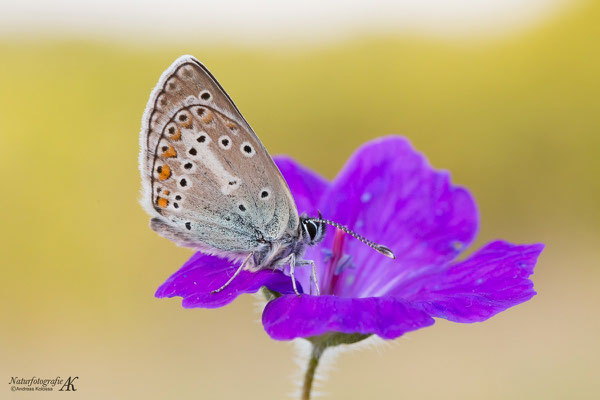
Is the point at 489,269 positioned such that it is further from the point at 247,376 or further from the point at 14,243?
the point at 14,243

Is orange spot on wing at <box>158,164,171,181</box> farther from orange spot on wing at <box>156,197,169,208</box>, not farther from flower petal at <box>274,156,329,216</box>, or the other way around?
flower petal at <box>274,156,329,216</box>

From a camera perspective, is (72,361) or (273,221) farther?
(72,361)

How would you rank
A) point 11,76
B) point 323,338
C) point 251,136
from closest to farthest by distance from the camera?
point 323,338 → point 251,136 → point 11,76

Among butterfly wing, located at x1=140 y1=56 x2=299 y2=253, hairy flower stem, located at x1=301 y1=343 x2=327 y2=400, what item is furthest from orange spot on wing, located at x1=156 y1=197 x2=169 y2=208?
hairy flower stem, located at x1=301 y1=343 x2=327 y2=400

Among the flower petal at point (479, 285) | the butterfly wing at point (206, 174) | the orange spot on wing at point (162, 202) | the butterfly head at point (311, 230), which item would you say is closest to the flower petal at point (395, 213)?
the flower petal at point (479, 285)

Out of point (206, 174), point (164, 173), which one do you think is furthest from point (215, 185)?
point (164, 173)

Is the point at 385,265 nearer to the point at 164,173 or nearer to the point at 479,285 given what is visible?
the point at 479,285

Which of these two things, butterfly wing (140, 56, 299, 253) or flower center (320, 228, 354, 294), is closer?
butterfly wing (140, 56, 299, 253)

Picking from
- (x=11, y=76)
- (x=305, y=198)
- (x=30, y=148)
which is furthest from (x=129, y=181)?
(x=305, y=198)
